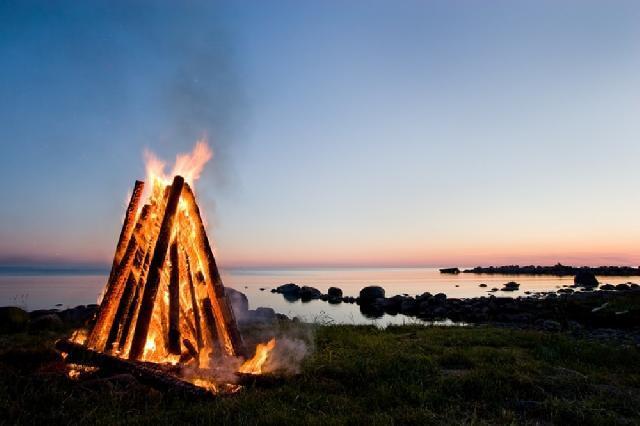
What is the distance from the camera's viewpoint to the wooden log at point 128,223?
10.8 meters

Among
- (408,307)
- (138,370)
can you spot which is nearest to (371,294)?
(408,307)

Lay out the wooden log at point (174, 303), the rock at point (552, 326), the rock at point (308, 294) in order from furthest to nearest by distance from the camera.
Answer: the rock at point (308, 294)
the rock at point (552, 326)
the wooden log at point (174, 303)

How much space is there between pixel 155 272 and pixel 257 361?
2909mm

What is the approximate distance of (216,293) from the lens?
1048 centimetres


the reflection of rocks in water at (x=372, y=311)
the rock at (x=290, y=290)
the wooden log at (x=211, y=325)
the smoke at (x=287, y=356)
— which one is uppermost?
the wooden log at (x=211, y=325)

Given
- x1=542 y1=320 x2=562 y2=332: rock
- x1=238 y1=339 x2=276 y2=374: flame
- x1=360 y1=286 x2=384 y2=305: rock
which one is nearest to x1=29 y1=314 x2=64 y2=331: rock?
x1=238 y1=339 x2=276 y2=374: flame

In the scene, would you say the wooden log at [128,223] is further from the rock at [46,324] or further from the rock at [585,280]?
the rock at [585,280]

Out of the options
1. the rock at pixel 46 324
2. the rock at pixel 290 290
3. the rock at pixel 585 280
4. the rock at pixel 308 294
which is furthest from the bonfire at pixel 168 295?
the rock at pixel 585 280

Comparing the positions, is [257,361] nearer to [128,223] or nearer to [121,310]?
[121,310]

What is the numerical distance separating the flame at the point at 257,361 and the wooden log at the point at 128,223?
398 cm

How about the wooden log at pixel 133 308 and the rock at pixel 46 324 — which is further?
the rock at pixel 46 324

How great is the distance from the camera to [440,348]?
1215 cm

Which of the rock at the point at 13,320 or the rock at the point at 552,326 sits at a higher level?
the rock at the point at 13,320

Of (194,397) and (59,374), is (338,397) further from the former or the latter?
(59,374)
